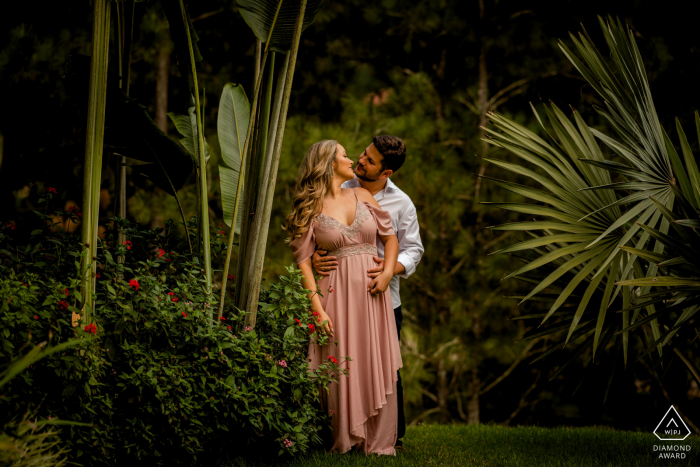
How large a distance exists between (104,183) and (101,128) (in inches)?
191

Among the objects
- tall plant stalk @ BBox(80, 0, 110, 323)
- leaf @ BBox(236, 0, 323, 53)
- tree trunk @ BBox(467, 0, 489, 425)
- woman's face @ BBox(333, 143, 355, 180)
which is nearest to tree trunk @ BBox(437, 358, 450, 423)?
tree trunk @ BBox(467, 0, 489, 425)

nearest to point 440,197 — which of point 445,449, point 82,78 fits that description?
point 445,449

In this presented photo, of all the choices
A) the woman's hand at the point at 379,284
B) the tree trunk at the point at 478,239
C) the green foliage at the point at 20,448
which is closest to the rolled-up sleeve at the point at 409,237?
the woman's hand at the point at 379,284

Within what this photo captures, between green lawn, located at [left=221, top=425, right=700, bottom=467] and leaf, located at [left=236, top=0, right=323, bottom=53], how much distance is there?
7.18 ft

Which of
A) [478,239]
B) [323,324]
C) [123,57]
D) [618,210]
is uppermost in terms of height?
[123,57]

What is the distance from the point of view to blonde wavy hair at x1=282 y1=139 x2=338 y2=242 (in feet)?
11.2

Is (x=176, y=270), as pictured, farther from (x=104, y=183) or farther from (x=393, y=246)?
(x=104, y=183)

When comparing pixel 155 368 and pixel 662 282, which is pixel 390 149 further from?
pixel 155 368

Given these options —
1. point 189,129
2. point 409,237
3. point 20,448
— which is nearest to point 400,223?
point 409,237

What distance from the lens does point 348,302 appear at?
3420mm

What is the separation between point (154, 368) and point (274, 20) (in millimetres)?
1842

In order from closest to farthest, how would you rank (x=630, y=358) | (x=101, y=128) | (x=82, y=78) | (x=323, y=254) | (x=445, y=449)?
(x=101, y=128), (x=82, y=78), (x=323, y=254), (x=445, y=449), (x=630, y=358)

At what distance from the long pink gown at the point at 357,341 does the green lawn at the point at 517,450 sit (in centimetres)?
16

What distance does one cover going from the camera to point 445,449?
389 cm
